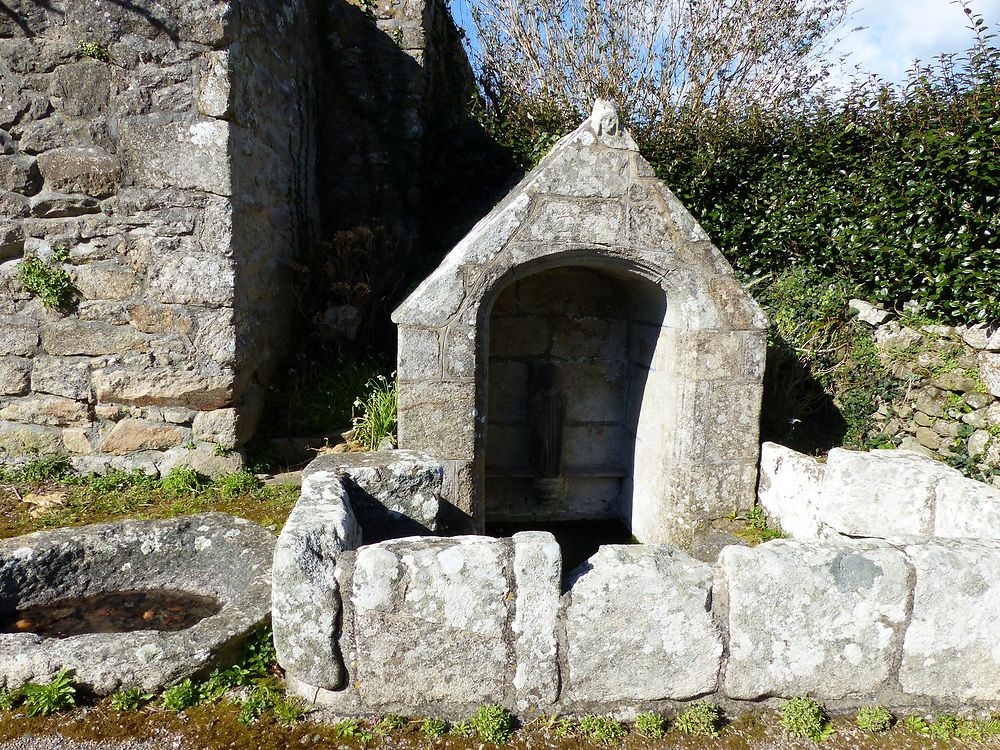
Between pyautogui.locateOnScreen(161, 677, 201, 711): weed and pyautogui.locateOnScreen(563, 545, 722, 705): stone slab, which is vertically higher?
pyautogui.locateOnScreen(563, 545, 722, 705): stone slab

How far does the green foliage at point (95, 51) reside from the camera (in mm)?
4008

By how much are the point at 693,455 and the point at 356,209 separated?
4.51m

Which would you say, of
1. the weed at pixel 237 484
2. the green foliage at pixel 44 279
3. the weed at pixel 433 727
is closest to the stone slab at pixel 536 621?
the weed at pixel 433 727

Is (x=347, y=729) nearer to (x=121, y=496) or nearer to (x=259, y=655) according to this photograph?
(x=259, y=655)

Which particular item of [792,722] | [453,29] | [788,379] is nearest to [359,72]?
[453,29]

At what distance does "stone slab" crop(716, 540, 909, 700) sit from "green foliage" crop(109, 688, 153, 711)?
2046 mm

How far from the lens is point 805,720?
7.12 ft

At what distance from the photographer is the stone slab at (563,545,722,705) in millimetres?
2141

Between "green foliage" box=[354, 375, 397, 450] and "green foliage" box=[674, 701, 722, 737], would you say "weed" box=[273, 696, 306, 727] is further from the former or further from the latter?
"green foliage" box=[354, 375, 397, 450]

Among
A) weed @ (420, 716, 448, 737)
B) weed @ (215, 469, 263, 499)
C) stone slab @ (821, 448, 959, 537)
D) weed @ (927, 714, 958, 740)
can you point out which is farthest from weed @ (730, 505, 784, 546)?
weed @ (215, 469, 263, 499)

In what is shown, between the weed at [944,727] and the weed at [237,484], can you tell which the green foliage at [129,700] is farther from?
the weed at [944,727]

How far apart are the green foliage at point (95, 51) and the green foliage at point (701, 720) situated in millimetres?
4906

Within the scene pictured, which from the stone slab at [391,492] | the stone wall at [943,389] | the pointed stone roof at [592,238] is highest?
the pointed stone roof at [592,238]

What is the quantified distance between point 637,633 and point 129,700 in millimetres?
1770
